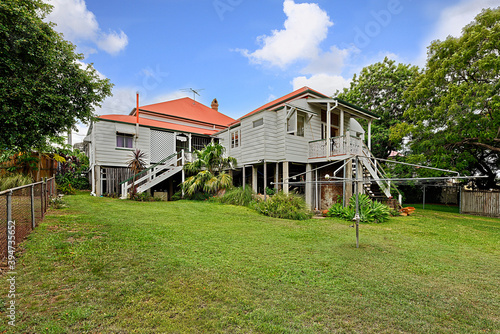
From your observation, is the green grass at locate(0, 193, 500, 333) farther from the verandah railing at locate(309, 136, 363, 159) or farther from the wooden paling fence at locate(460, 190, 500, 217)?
the wooden paling fence at locate(460, 190, 500, 217)

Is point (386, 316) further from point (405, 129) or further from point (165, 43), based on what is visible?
point (405, 129)

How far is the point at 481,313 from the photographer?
273 cm

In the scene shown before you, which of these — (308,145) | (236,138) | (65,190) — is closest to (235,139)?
(236,138)

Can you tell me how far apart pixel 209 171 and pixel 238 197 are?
10.5 ft

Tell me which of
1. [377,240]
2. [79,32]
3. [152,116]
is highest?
[79,32]

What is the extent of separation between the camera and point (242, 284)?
3207mm

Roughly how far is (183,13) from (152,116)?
9201mm

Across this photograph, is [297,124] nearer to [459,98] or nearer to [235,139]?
[235,139]

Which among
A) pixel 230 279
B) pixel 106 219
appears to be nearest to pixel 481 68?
pixel 230 279

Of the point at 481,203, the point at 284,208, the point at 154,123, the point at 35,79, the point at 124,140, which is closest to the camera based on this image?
the point at 35,79

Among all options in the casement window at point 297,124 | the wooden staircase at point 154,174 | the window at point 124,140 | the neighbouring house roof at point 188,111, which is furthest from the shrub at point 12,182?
the casement window at point 297,124

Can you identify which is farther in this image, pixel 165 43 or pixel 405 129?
pixel 405 129

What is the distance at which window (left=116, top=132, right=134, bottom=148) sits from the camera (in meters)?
15.1

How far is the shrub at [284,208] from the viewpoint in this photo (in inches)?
378
